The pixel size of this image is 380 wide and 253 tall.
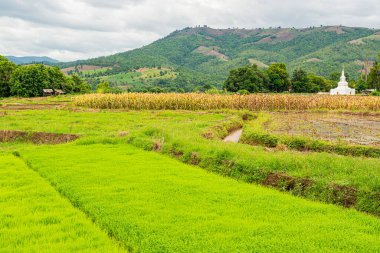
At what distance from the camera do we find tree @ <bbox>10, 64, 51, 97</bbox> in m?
69.9

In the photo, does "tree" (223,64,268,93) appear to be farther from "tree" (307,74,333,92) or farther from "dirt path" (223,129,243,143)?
"dirt path" (223,129,243,143)

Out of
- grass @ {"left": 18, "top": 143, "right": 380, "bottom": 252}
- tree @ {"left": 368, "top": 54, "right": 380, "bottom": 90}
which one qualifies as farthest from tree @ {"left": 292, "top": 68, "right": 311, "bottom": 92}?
grass @ {"left": 18, "top": 143, "right": 380, "bottom": 252}

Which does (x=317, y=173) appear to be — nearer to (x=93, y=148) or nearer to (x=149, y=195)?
(x=149, y=195)

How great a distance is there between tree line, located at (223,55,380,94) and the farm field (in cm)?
5778

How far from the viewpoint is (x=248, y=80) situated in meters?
73.8

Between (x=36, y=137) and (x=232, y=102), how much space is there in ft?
75.9

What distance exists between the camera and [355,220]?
29.2ft

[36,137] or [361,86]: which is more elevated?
[361,86]

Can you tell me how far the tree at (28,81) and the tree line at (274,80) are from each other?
115ft

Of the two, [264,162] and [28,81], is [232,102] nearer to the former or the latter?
[264,162]

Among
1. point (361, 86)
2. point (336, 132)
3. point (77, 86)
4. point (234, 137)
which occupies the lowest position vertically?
point (234, 137)

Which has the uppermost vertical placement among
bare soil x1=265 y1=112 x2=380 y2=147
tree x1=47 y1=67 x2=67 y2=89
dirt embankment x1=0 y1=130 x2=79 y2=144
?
tree x1=47 y1=67 x2=67 y2=89

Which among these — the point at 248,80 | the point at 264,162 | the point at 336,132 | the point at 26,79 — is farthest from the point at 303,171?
the point at 26,79

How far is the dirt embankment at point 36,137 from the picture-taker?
23.3m
